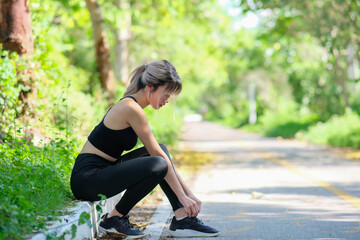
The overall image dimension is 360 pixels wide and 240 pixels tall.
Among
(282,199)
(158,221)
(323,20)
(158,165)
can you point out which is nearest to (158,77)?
(158,165)

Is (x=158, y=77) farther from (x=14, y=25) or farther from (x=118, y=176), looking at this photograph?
(x=14, y=25)

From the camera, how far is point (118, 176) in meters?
5.35

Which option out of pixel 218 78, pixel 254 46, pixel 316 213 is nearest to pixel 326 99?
pixel 254 46

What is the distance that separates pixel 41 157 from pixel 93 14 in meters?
11.9

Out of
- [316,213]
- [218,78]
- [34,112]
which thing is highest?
[34,112]

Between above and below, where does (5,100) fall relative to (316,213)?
above

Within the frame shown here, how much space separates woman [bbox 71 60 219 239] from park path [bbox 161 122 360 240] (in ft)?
2.51

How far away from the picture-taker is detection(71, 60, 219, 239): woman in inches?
211

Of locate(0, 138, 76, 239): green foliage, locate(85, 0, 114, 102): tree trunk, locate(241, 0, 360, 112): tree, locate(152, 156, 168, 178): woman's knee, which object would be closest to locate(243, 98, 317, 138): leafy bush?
locate(241, 0, 360, 112): tree

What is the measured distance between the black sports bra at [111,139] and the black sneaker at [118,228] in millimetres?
605

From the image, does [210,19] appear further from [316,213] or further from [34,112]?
[316,213]

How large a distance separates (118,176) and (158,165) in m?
0.37

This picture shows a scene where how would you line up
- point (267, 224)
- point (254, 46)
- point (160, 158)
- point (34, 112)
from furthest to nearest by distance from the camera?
1. point (254, 46)
2. point (34, 112)
3. point (267, 224)
4. point (160, 158)

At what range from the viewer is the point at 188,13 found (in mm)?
27359
